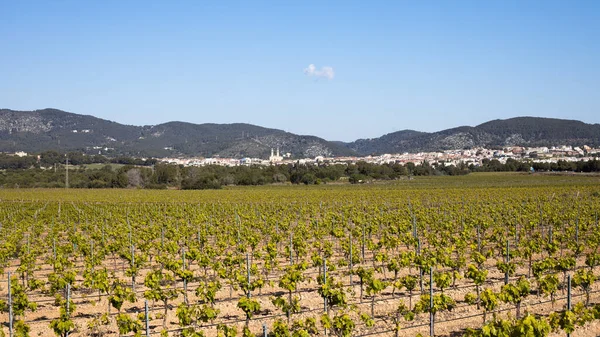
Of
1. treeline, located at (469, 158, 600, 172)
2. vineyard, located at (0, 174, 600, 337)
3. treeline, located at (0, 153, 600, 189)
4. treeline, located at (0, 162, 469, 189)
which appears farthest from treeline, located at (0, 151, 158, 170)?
vineyard, located at (0, 174, 600, 337)

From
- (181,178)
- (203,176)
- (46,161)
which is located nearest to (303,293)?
(203,176)

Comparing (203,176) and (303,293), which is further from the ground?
(203,176)

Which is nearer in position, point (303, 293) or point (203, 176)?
point (303, 293)

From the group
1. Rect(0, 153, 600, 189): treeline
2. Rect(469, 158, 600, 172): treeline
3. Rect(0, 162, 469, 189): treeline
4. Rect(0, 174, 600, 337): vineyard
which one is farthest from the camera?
Rect(469, 158, 600, 172): treeline

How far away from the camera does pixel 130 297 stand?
13.5m

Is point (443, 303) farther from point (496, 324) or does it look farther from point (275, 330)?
point (275, 330)

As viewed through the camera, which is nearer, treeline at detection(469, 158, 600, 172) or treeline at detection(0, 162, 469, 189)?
treeline at detection(0, 162, 469, 189)

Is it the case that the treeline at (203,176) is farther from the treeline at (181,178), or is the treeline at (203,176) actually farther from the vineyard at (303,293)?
the vineyard at (303,293)

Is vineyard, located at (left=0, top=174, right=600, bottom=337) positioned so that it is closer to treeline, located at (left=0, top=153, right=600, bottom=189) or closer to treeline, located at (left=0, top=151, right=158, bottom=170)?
treeline, located at (left=0, top=153, right=600, bottom=189)

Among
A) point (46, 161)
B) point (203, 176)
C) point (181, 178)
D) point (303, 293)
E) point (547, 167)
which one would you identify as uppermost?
point (46, 161)

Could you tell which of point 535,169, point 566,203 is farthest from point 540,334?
point 535,169

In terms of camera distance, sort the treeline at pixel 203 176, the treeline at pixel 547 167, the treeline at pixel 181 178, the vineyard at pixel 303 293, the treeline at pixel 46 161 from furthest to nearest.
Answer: the treeline at pixel 46 161
the treeline at pixel 547 167
the treeline at pixel 203 176
the treeline at pixel 181 178
the vineyard at pixel 303 293

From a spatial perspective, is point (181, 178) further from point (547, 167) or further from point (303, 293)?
point (303, 293)

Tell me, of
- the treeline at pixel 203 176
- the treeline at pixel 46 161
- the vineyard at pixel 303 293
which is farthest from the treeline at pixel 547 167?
the treeline at pixel 46 161
